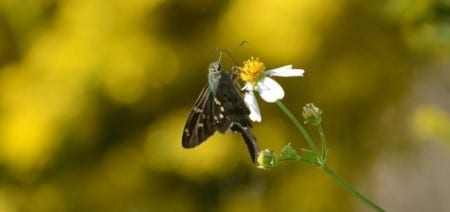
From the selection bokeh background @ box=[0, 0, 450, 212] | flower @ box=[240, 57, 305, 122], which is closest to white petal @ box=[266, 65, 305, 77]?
flower @ box=[240, 57, 305, 122]

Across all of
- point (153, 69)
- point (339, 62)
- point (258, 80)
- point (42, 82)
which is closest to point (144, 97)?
point (153, 69)

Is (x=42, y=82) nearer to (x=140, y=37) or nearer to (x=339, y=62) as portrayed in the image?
(x=140, y=37)

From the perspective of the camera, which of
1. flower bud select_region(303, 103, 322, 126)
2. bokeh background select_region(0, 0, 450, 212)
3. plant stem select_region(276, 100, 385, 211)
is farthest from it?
bokeh background select_region(0, 0, 450, 212)

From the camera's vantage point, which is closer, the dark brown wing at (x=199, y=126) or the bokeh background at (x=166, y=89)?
the dark brown wing at (x=199, y=126)

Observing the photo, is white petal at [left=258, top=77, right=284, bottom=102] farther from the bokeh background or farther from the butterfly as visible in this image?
the bokeh background

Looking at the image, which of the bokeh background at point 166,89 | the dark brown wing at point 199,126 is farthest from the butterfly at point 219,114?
the bokeh background at point 166,89

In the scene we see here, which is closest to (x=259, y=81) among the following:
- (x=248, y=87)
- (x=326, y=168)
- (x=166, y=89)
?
(x=248, y=87)

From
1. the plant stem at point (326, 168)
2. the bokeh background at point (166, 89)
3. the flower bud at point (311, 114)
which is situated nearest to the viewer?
the plant stem at point (326, 168)

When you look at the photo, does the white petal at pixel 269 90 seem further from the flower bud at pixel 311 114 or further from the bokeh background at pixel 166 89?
the bokeh background at pixel 166 89
